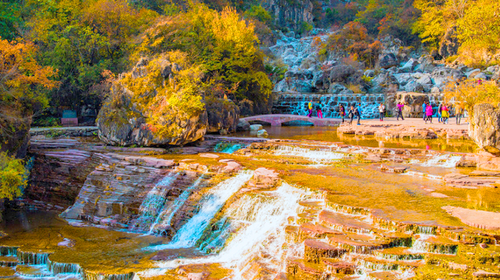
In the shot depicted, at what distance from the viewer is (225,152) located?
19.2 m

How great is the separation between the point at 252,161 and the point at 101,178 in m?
6.03

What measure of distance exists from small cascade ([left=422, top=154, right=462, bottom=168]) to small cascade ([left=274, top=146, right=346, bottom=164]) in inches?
131

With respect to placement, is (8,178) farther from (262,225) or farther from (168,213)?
(262,225)

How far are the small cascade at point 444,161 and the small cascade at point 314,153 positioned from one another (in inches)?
131

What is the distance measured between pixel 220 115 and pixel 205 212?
12244mm

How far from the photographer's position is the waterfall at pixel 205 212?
11.5m

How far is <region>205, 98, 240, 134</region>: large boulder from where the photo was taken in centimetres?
2378

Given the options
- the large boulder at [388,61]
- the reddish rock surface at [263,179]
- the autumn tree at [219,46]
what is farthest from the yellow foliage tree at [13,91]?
the large boulder at [388,61]

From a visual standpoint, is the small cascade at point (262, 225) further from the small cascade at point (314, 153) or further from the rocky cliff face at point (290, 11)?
the rocky cliff face at point (290, 11)

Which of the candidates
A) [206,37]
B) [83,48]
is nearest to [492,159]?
[206,37]

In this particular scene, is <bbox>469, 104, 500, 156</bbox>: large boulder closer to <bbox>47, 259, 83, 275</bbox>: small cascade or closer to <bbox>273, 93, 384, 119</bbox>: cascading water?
<bbox>47, 259, 83, 275</bbox>: small cascade

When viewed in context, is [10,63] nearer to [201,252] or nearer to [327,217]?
[201,252]

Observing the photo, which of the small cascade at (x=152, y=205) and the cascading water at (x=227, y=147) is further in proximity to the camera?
the cascading water at (x=227, y=147)

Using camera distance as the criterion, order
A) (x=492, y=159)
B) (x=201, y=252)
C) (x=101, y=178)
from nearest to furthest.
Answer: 1. (x=201, y=252)
2. (x=492, y=159)
3. (x=101, y=178)
